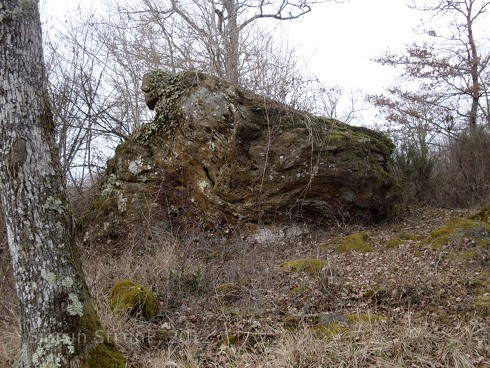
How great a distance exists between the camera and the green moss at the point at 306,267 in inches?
243

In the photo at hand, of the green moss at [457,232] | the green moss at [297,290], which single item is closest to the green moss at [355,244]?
the green moss at [457,232]

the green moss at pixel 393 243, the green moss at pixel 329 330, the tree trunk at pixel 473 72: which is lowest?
the green moss at pixel 329 330

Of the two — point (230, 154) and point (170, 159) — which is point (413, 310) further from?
point (170, 159)

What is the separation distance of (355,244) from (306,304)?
308 cm

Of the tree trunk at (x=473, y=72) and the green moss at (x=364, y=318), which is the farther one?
the tree trunk at (x=473, y=72)

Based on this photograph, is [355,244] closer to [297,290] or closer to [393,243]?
[393,243]

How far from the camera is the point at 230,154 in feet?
30.0

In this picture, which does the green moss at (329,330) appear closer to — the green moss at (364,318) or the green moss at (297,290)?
the green moss at (364,318)

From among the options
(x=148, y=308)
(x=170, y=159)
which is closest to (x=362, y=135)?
(x=170, y=159)

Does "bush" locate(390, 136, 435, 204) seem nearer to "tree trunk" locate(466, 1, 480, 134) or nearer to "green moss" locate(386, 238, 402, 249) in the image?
"tree trunk" locate(466, 1, 480, 134)

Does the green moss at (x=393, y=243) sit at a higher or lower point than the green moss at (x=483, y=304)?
higher

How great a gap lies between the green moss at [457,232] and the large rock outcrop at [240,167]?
236cm

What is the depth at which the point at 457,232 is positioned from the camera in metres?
6.94

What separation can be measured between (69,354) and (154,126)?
23.9 ft
